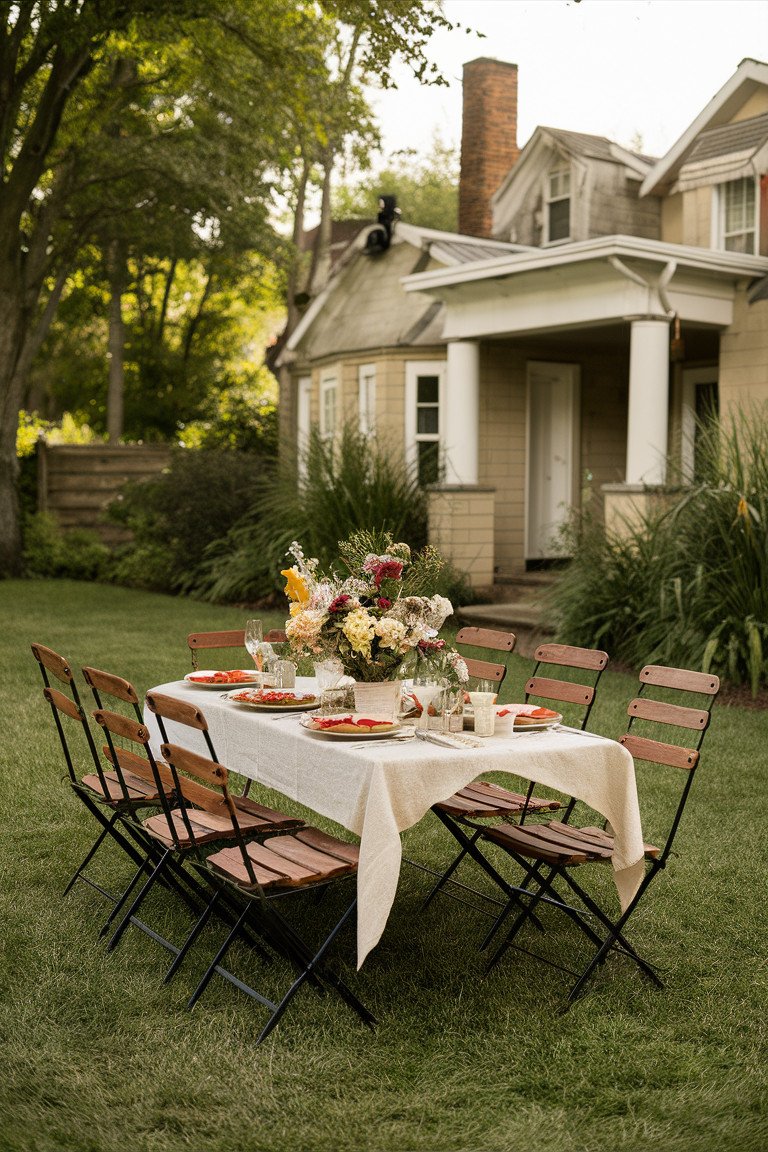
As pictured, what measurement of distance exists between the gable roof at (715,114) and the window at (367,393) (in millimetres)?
4480

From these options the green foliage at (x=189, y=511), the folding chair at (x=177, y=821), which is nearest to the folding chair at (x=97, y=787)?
the folding chair at (x=177, y=821)

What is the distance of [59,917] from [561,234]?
48.0 feet

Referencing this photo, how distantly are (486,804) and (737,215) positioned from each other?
41.1ft

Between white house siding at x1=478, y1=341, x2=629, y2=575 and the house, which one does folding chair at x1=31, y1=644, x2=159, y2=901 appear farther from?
white house siding at x1=478, y1=341, x2=629, y2=575

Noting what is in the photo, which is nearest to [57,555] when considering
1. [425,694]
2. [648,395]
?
[648,395]

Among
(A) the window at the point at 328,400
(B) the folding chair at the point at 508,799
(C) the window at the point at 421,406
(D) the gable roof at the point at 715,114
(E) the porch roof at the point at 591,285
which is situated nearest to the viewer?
(B) the folding chair at the point at 508,799

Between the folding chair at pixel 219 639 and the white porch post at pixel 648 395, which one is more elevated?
the white porch post at pixel 648 395

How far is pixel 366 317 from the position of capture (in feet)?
59.6

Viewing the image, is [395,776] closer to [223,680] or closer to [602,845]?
[602,845]

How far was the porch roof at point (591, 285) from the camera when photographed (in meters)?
12.9

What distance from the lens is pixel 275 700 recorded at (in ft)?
16.3

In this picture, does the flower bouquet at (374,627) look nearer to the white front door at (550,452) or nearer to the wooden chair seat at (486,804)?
the wooden chair seat at (486,804)

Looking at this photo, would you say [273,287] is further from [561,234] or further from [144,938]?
[144,938]

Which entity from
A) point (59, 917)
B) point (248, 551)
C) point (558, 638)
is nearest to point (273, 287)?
point (248, 551)
